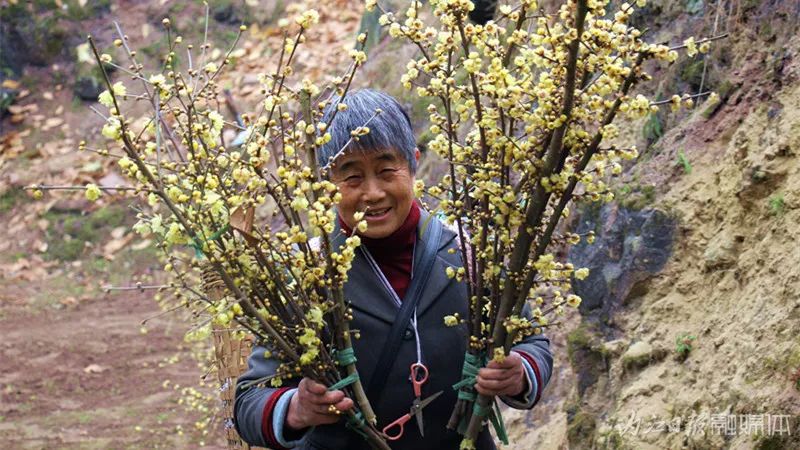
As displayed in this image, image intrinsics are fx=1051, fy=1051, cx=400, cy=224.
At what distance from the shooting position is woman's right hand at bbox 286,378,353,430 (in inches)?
92.3

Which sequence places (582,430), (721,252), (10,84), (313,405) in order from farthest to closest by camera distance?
(10,84), (582,430), (721,252), (313,405)

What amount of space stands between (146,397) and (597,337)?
549 centimetres

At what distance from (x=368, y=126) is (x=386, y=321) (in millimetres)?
485

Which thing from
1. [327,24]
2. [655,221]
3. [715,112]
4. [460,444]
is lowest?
[460,444]

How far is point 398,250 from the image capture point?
2.72 meters

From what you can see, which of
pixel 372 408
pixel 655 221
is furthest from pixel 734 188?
pixel 372 408

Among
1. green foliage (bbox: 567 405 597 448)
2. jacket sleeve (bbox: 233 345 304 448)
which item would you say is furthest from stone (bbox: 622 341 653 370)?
jacket sleeve (bbox: 233 345 304 448)

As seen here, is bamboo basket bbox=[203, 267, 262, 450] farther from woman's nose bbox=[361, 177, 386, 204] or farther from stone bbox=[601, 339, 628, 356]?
stone bbox=[601, 339, 628, 356]

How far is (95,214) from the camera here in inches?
501

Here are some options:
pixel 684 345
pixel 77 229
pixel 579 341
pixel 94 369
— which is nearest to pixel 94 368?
pixel 94 369

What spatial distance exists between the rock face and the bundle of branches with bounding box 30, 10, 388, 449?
1.86 meters

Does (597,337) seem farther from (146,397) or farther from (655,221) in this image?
(146,397)

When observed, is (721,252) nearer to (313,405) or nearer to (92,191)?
(313,405)

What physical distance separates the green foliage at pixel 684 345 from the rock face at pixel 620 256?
402 mm
